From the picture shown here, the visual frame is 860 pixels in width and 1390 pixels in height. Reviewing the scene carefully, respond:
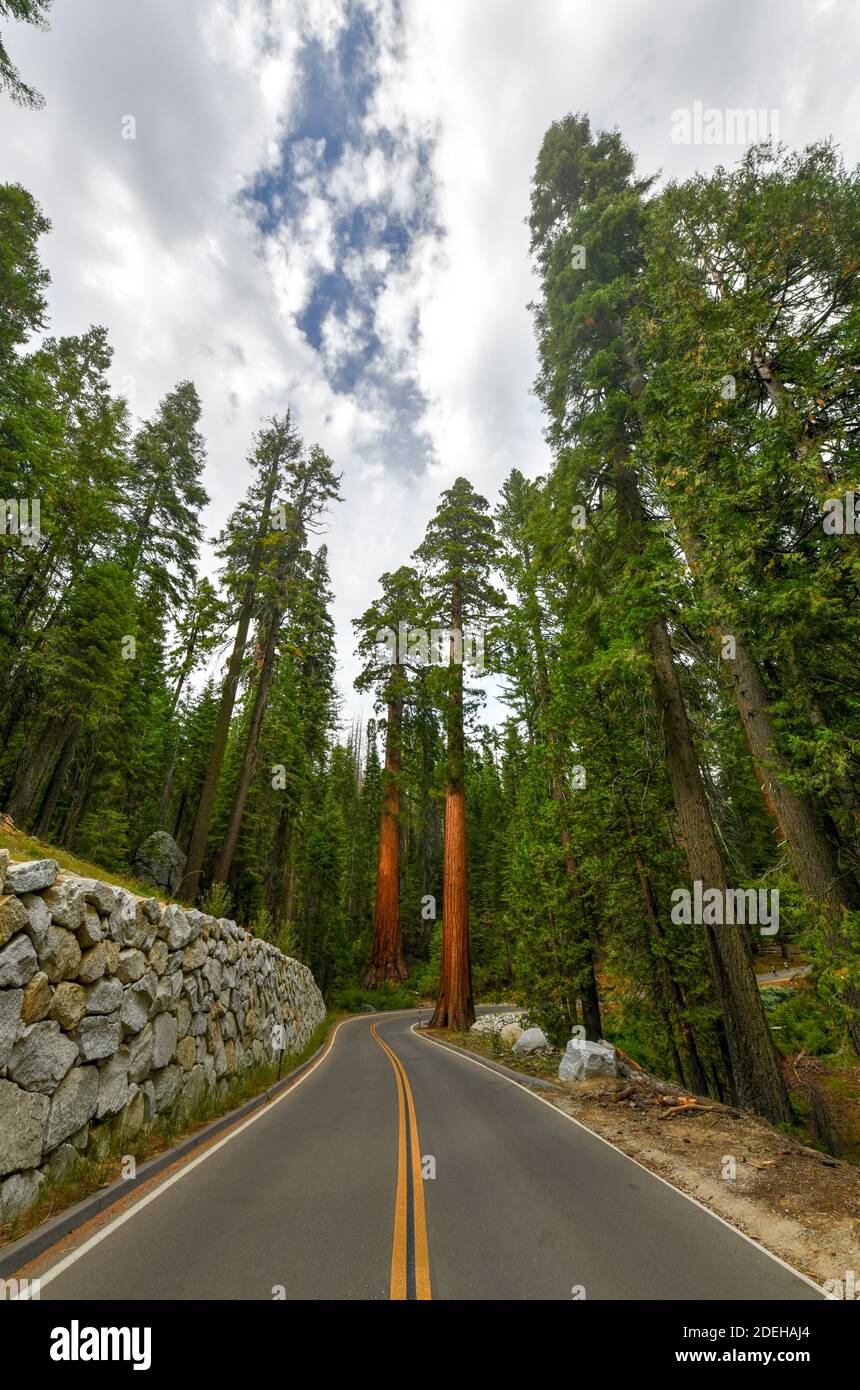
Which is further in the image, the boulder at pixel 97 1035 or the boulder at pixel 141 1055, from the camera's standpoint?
the boulder at pixel 141 1055

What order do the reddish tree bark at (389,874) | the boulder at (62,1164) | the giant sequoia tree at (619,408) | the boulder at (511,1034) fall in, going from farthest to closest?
the reddish tree bark at (389,874), the boulder at (511,1034), the giant sequoia tree at (619,408), the boulder at (62,1164)

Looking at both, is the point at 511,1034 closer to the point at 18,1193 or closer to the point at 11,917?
the point at 18,1193

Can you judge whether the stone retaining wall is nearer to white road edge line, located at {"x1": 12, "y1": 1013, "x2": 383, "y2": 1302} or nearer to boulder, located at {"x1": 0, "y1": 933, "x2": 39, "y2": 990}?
boulder, located at {"x1": 0, "y1": 933, "x2": 39, "y2": 990}

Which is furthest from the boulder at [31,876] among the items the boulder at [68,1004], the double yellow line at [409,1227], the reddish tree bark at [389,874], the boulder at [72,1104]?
the reddish tree bark at [389,874]

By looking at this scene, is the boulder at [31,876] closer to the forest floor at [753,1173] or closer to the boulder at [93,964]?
the boulder at [93,964]

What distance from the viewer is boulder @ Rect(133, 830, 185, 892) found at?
71.9ft

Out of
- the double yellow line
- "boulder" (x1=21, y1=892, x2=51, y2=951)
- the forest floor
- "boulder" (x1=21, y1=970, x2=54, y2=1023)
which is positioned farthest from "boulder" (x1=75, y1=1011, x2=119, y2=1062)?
the forest floor

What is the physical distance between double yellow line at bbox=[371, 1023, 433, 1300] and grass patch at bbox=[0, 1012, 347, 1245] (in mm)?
2780

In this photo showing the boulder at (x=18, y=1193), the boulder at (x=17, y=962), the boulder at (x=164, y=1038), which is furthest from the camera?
the boulder at (x=164, y=1038)

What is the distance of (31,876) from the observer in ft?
14.8

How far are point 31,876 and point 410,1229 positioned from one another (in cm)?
443

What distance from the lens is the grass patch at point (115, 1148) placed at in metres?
4.28

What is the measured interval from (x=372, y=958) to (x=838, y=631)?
32742 millimetres
